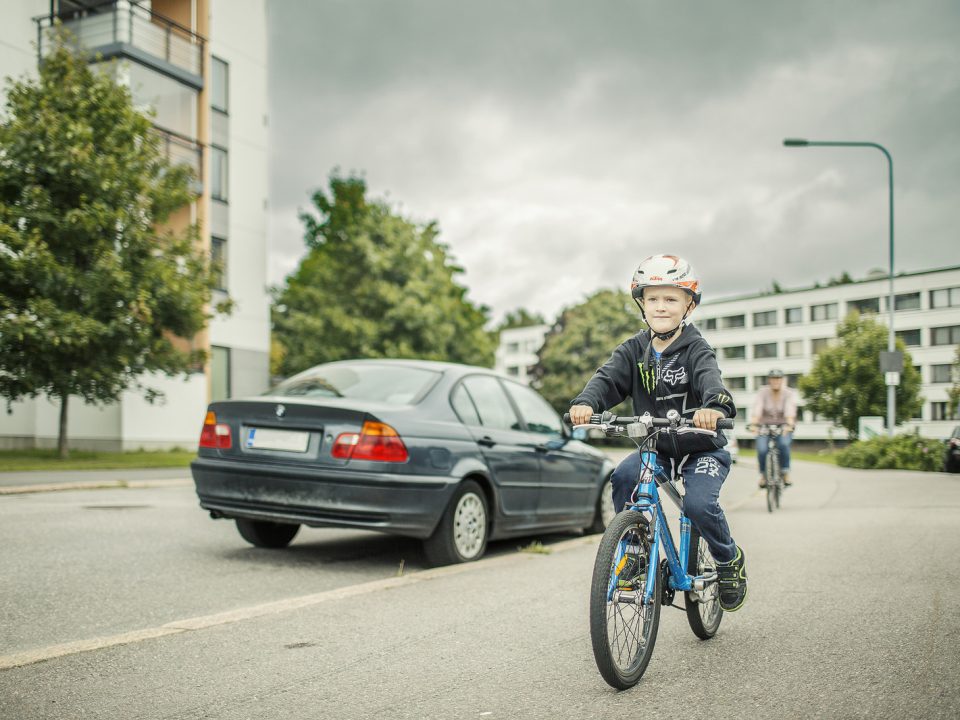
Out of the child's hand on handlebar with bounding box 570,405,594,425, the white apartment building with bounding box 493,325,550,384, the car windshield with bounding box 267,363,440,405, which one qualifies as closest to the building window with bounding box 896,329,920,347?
the white apartment building with bounding box 493,325,550,384

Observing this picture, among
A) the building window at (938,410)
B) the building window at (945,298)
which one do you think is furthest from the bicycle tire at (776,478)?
the building window at (938,410)

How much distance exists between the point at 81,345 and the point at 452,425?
13.4m

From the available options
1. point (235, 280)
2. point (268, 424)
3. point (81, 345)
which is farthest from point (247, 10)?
point (268, 424)

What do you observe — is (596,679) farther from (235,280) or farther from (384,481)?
(235,280)

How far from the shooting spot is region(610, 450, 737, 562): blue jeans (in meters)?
4.27

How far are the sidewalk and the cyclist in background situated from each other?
8732mm

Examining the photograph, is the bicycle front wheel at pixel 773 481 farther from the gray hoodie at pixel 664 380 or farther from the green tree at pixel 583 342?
the green tree at pixel 583 342

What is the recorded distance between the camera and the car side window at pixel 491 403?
7.71 m

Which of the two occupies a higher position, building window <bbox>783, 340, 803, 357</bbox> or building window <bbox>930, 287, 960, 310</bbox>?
building window <bbox>930, 287, 960, 310</bbox>

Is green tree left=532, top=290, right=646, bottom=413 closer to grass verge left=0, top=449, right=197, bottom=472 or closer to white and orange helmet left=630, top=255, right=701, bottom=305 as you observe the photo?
grass verge left=0, top=449, right=197, bottom=472

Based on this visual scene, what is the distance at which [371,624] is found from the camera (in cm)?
498

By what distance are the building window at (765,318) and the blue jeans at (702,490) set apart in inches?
3170

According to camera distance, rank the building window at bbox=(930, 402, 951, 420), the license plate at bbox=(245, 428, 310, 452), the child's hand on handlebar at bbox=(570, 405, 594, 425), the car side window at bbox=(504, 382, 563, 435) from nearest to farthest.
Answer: the child's hand on handlebar at bbox=(570, 405, 594, 425)
the license plate at bbox=(245, 428, 310, 452)
the car side window at bbox=(504, 382, 563, 435)
the building window at bbox=(930, 402, 951, 420)

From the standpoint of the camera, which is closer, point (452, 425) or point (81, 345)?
point (452, 425)
